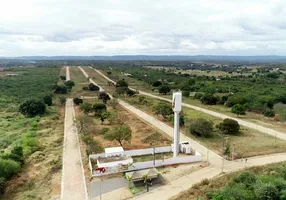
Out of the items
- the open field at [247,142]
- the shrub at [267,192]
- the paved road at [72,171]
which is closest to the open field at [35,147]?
the paved road at [72,171]

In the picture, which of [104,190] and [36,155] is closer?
[104,190]

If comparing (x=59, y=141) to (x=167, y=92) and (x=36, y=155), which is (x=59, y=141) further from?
(x=167, y=92)

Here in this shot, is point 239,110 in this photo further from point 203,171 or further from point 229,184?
point 229,184

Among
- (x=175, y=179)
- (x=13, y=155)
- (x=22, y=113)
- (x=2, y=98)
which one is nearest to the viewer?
(x=175, y=179)

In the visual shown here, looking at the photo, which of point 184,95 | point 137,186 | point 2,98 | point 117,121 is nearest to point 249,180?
point 137,186

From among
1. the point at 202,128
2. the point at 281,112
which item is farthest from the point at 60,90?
the point at 281,112

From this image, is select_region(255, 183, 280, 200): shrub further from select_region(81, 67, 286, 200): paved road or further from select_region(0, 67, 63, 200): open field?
select_region(0, 67, 63, 200): open field

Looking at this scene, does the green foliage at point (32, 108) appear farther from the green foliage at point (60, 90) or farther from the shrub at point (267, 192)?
the shrub at point (267, 192)

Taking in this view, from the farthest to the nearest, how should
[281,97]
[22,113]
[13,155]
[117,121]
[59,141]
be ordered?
[281,97], [22,113], [117,121], [59,141], [13,155]
